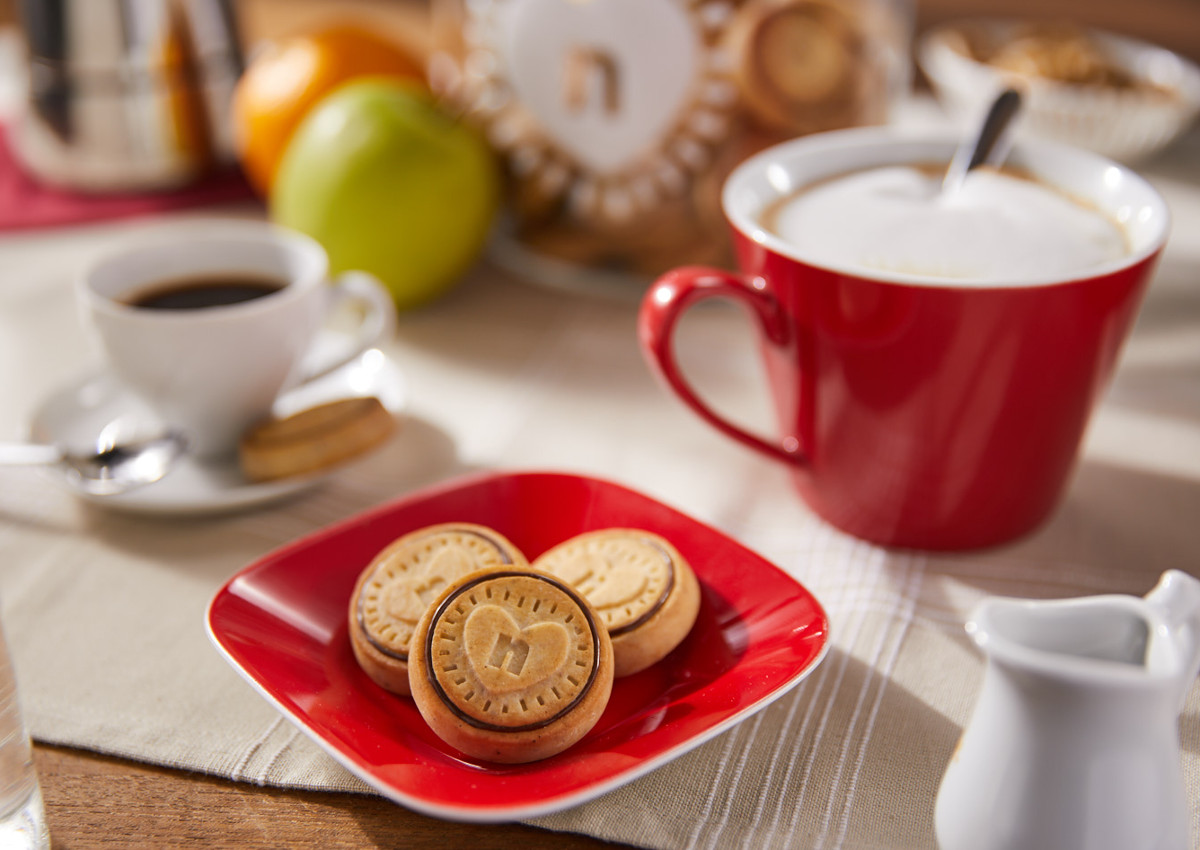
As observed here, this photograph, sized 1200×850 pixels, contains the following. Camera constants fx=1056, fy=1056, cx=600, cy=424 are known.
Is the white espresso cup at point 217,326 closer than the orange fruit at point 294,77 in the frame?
Yes

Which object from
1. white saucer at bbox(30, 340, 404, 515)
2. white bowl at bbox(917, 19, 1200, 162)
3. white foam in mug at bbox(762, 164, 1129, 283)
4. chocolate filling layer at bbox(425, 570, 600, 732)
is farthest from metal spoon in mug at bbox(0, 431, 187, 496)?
white bowl at bbox(917, 19, 1200, 162)

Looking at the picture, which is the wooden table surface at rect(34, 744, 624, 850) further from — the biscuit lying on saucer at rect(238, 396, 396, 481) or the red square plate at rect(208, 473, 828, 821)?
the biscuit lying on saucer at rect(238, 396, 396, 481)

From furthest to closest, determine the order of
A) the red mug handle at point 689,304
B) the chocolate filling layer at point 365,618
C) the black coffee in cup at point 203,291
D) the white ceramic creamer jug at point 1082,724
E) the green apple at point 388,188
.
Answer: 1. the green apple at point 388,188
2. the black coffee in cup at point 203,291
3. the red mug handle at point 689,304
4. the chocolate filling layer at point 365,618
5. the white ceramic creamer jug at point 1082,724

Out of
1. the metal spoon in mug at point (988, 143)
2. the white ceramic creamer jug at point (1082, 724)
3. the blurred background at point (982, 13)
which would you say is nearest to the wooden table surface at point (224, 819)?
the white ceramic creamer jug at point (1082, 724)

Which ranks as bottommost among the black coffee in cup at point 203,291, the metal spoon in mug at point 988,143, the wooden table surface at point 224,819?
the wooden table surface at point 224,819

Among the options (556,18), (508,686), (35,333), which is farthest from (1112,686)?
(35,333)

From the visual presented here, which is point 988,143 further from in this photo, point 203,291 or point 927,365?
point 203,291

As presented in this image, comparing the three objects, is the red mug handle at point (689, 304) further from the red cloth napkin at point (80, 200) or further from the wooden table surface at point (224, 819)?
the red cloth napkin at point (80, 200)

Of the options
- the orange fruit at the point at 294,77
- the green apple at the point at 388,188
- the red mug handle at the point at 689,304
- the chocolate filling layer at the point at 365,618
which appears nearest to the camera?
the chocolate filling layer at the point at 365,618

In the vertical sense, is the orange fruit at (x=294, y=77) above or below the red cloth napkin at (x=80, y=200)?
above
